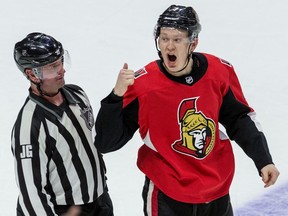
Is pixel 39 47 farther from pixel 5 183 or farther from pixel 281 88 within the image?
pixel 281 88

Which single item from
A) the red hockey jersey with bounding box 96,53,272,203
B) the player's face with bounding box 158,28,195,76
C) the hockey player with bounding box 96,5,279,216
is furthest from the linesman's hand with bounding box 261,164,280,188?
the player's face with bounding box 158,28,195,76

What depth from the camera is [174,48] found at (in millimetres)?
2375

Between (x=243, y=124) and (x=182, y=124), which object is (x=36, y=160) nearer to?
(x=182, y=124)

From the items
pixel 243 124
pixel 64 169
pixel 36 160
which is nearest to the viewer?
pixel 36 160

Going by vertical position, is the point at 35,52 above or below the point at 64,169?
above

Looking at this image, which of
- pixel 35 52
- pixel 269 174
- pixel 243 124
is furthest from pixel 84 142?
pixel 269 174

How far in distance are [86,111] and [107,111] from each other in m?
0.29

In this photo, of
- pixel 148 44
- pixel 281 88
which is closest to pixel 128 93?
pixel 281 88

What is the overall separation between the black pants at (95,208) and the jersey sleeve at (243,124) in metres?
0.58

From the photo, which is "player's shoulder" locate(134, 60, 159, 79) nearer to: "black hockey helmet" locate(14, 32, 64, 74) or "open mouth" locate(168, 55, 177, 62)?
"open mouth" locate(168, 55, 177, 62)

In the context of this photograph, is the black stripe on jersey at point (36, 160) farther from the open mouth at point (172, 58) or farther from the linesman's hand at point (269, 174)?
the linesman's hand at point (269, 174)

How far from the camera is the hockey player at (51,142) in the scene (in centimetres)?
236

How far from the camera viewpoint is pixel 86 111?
259 cm

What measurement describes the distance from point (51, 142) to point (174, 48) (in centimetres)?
56
